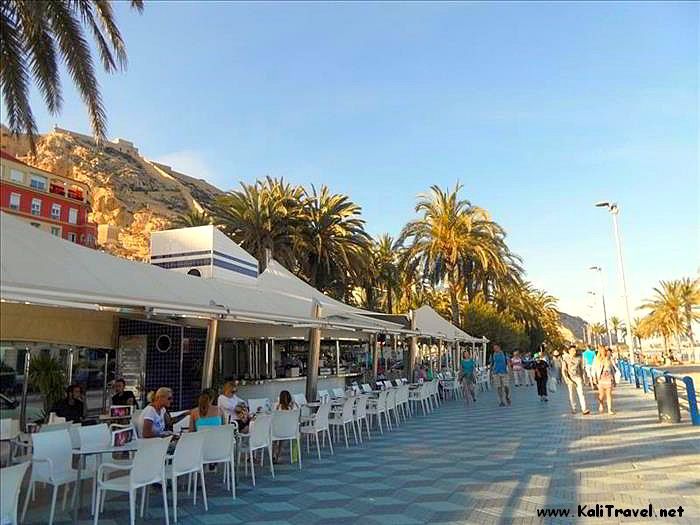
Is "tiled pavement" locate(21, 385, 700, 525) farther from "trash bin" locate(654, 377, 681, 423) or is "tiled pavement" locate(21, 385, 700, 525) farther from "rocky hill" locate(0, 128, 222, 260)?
"rocky hill" locate(0, 128, 222, 260)

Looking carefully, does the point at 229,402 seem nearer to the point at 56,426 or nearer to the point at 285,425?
the point at 285,425

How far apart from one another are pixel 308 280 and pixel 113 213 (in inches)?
3137

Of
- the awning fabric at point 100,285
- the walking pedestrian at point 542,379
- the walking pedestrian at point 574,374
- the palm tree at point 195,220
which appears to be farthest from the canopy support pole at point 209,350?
the palm tree at point 195,220

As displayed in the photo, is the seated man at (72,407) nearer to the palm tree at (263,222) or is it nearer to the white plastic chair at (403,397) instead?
the white plastic chair at (403,397)

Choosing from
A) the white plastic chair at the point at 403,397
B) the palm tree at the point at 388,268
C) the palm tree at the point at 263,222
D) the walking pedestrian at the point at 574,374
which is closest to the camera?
the white plastic chair at the point at 403,397

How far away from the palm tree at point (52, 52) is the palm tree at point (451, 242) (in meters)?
21.9

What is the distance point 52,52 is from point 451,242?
2286cm

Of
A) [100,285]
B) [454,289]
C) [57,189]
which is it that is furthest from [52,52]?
[57,189]

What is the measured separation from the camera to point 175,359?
14.2 meters

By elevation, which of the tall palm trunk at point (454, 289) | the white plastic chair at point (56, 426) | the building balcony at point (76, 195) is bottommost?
the white plastic chair at point (56, 426)

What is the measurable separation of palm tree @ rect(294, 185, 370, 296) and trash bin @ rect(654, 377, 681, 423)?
14663mm

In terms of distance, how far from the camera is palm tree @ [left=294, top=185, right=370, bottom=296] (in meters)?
24.5

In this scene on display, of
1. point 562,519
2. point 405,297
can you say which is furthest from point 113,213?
point 562,519

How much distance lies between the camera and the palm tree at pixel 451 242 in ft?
97.1
